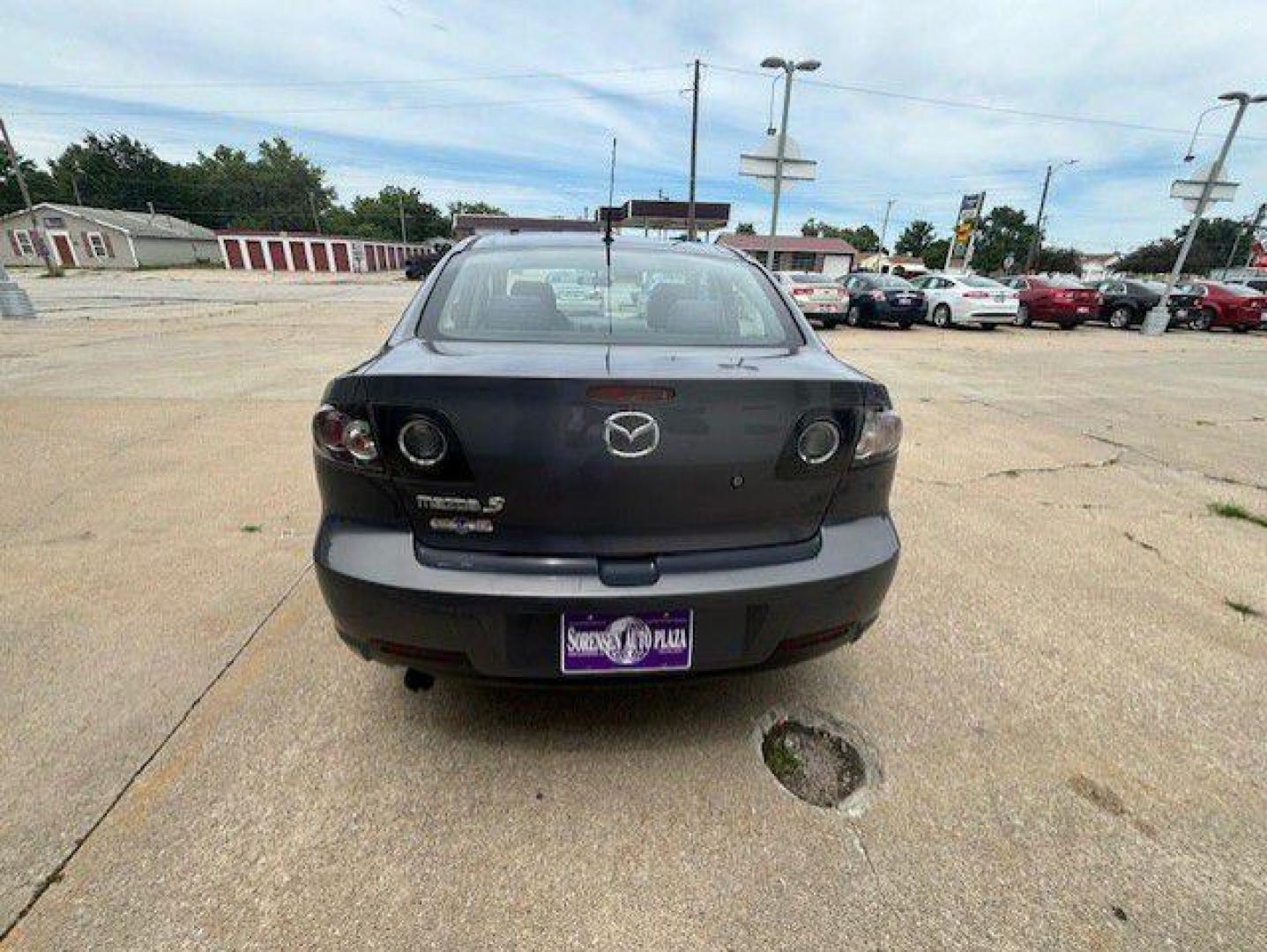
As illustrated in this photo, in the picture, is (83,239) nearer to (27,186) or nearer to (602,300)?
(27,186)

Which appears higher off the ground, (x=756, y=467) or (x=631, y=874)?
(x=756, y=467)

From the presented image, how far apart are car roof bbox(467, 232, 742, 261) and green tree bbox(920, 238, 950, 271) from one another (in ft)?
272

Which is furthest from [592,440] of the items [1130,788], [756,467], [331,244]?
[331,244]

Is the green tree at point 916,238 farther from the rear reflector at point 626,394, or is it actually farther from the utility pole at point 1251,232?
the rear reflector at point 626,394

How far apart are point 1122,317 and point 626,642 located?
22.2 m

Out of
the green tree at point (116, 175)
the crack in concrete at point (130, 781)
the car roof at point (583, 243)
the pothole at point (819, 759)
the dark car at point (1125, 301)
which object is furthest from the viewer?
the green tree at point (116, 175)

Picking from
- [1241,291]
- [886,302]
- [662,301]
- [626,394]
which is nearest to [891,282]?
[886,302]

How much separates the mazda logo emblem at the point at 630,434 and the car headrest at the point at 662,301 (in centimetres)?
69

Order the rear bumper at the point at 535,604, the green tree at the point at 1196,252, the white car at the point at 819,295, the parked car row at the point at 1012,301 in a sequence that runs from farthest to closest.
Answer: the green tree at the point at 1196,252 < the parked car row at the point at 1012,301 < the white car at the point at 819,295 < the rear bumper at the point at 535,604

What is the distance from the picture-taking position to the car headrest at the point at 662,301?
2188 millimetres

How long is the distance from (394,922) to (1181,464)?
19.8 ft

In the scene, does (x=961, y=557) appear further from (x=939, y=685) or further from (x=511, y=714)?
(x=511, y=714)

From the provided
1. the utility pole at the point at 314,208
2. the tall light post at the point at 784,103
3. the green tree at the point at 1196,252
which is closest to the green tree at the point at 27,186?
the utility pole at the point at 314,208

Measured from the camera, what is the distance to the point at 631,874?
1555mm
